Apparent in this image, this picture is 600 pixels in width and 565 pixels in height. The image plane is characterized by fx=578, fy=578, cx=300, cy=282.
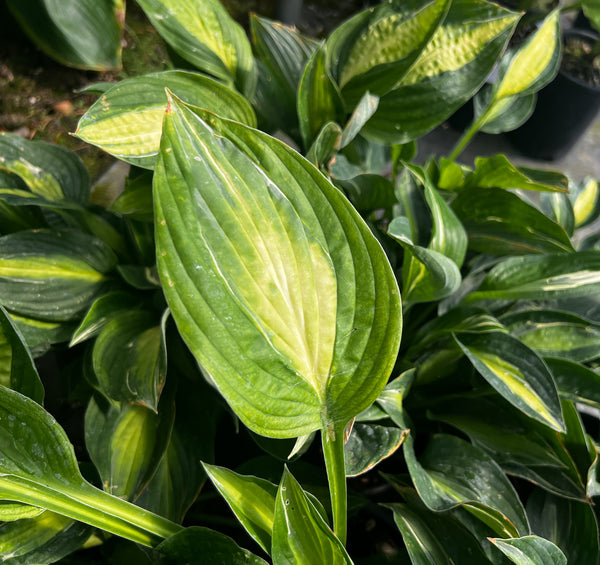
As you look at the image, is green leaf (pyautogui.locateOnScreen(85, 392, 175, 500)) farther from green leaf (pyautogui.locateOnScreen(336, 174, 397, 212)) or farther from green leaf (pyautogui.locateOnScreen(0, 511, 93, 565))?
green leaf (pyautogui.locateOnScreen(336, 174, 397, 212))

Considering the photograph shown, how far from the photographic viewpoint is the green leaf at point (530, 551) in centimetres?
48

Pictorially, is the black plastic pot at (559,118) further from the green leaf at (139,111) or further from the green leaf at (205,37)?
the green leaf at (139,111)

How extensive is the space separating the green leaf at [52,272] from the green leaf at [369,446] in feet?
1.32

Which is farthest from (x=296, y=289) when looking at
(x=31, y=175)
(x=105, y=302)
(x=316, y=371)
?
(x=31, y=175)

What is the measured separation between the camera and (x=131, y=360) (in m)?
0.72

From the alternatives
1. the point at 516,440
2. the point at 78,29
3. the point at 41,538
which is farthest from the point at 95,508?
the point at 78,29

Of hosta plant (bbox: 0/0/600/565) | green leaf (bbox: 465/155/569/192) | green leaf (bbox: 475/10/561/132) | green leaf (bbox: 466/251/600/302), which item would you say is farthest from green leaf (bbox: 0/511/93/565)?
green leaf (bbox: 475/10/561/132)

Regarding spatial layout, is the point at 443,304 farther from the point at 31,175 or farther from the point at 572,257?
the point at 31,175

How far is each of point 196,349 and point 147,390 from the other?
0.26 metres

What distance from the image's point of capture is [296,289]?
47 centimetres

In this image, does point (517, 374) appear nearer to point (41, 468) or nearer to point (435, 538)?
point (435, 538)

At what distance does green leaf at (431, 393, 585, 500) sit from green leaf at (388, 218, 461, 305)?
201mm

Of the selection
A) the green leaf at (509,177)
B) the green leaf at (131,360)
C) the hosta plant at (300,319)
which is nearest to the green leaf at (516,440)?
the hosta plant at (300,319)

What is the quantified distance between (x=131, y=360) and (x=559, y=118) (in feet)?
5.16
